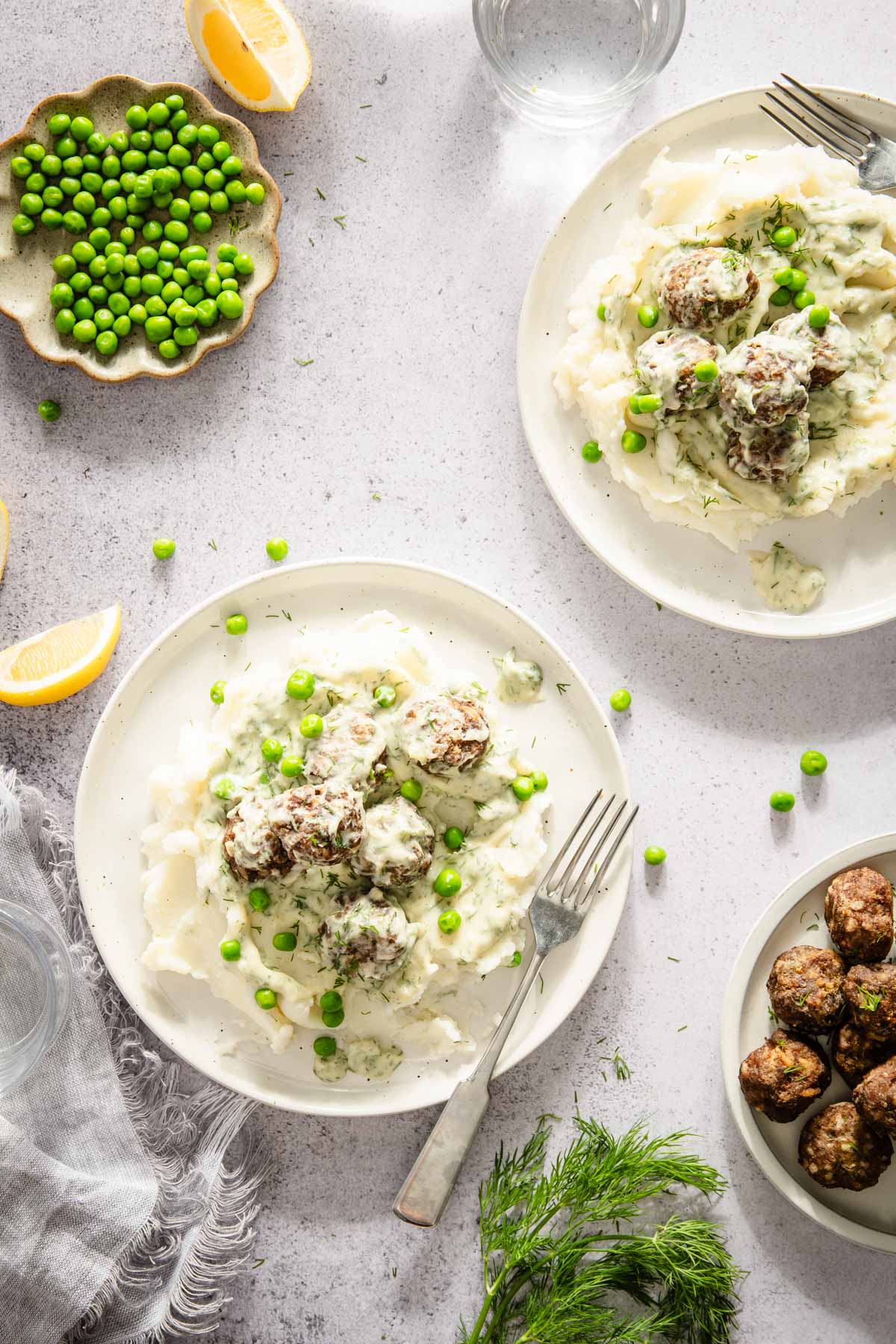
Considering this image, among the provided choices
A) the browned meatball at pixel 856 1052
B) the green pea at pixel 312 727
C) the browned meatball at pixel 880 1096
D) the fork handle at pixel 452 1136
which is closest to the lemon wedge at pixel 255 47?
the green pea at pixel 312 727

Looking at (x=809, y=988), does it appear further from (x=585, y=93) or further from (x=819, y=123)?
(x=585, y=93)

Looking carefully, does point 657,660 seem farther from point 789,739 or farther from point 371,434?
point 371,434

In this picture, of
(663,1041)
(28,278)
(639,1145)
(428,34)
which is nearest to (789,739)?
(663,1041)

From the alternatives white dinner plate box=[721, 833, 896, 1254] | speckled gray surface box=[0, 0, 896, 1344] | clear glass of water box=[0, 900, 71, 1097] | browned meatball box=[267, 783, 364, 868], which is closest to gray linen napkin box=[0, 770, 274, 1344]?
clear glass of water box=[0, 900, 71, 1097]

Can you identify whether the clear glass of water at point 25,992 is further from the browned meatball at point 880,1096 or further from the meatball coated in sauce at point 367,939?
the browned meatball at point 880,1096

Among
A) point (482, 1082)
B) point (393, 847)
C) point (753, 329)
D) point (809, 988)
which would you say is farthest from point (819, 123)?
point (482, 1082)
